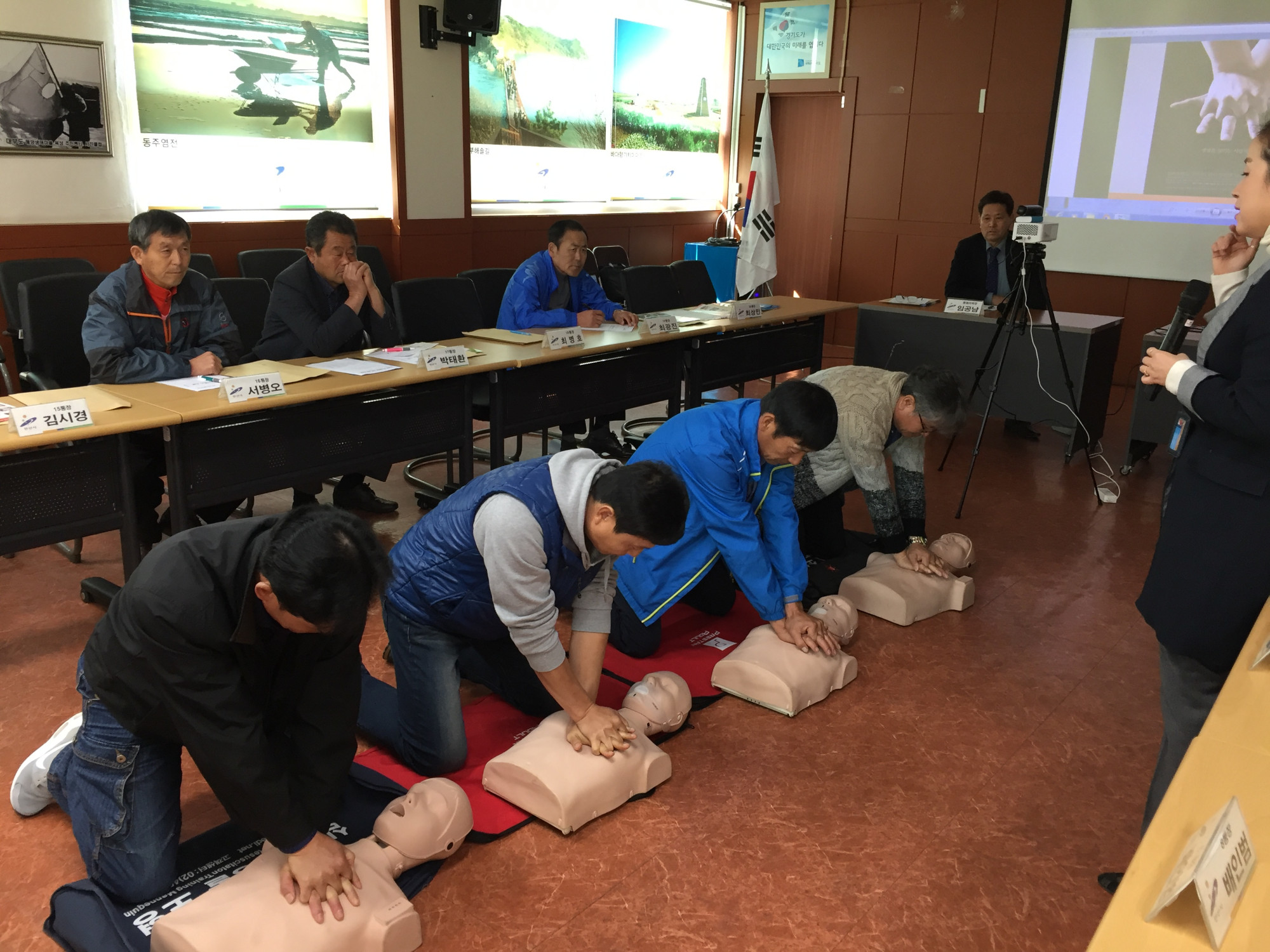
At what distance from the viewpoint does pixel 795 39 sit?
7.88 m

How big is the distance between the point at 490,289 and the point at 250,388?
220 cm

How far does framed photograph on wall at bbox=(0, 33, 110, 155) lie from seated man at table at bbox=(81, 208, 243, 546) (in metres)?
1.73

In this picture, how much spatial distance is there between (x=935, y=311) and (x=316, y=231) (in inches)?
127

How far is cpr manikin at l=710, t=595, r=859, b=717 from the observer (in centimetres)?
257

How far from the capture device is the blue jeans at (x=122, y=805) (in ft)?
5.65

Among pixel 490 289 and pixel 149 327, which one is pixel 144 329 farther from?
pixel 490 289

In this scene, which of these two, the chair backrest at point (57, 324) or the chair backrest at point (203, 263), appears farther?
the chair backrest at point (203, 263)

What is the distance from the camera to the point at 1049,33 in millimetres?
6629

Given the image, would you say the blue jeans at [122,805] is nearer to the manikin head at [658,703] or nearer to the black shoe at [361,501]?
the manikin head at [658,703]

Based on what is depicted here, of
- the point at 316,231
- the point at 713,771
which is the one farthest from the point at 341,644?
the point at 316,231

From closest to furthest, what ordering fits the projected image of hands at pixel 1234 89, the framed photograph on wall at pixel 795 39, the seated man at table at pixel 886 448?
the seated man at table at pixel 886 448 < the projected image of hands at pixel 1234 89 < the framed photograph on wall at pixel 795 39

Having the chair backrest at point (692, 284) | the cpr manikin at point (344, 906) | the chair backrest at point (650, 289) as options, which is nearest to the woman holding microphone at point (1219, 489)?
the cpr manikin at point (344, 906)

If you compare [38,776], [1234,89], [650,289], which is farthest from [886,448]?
[1234,89]

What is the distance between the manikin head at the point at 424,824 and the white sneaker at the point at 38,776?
2.16ft
